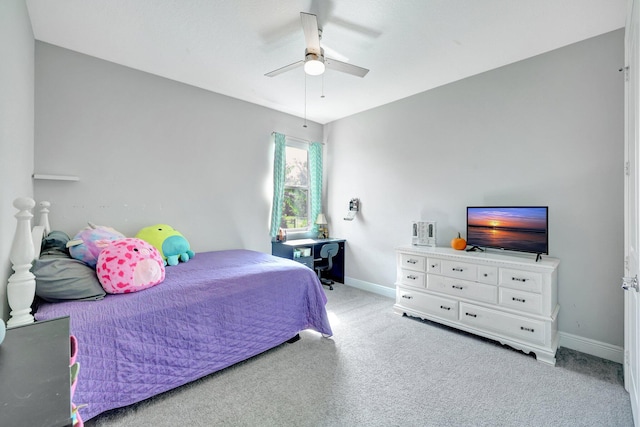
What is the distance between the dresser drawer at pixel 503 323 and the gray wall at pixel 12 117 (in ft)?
11.2

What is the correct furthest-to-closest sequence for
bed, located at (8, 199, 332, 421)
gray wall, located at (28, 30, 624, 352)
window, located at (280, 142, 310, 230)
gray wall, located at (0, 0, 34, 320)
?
window, located at (280, 142, 310, 230) < gray wall, located at (28, 30, 624, 352) < bed, located at (8, 199, 332, 421) < gray wall, located at (0, 0, 34, 320)

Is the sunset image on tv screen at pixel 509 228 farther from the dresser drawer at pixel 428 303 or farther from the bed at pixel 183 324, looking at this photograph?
the bed at pixel 183 324

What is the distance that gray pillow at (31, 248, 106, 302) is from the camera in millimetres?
1663

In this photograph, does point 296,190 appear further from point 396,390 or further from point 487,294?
point 396,390

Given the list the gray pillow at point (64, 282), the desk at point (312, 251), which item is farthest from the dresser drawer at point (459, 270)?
the gray pillow at point (64, 282)

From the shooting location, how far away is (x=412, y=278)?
3.18 meters

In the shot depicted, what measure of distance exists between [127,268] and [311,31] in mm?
2107

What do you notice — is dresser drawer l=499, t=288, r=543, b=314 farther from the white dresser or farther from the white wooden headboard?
the white wooden headboard

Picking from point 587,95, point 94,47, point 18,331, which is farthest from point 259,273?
point 587,95

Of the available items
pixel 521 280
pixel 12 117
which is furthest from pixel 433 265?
pixel 12 117

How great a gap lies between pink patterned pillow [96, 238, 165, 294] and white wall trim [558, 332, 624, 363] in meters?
3.51

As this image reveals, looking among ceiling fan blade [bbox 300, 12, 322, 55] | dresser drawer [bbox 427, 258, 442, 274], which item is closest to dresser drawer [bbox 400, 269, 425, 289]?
dresser drawer [bbox 427, 258, 442, 274]

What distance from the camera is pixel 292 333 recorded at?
2.57 meters

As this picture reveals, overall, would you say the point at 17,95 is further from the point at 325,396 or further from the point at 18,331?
Result: the point at 325,396
